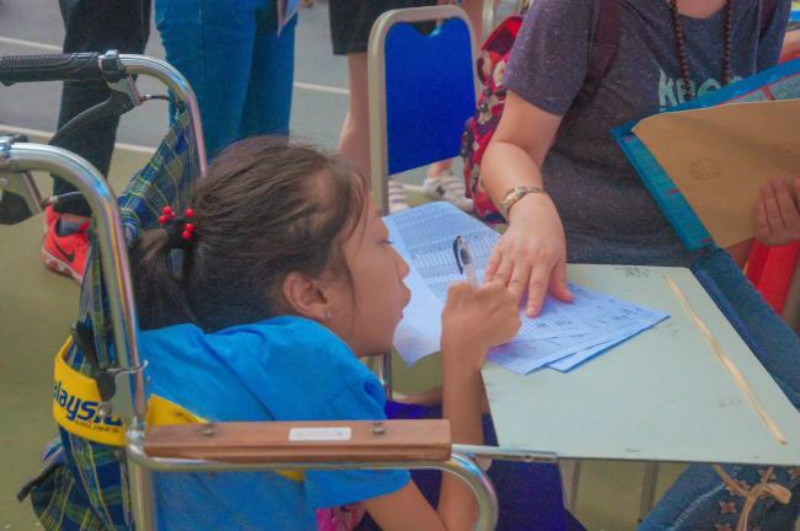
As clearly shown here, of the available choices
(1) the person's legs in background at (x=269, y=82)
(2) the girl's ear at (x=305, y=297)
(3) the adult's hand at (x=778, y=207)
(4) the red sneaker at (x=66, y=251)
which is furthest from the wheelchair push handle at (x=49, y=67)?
(4) the red sneaker at (x=66, y=251)

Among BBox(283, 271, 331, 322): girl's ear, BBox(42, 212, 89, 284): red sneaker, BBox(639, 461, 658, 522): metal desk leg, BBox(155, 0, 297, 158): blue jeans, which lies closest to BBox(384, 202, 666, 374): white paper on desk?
BBox(283, 271, 331, 322): girl's ear

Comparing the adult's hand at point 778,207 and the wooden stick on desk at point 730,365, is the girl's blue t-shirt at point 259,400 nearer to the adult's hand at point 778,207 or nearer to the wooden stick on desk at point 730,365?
the wooden stick on desk at point 730,365

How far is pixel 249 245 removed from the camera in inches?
41.4

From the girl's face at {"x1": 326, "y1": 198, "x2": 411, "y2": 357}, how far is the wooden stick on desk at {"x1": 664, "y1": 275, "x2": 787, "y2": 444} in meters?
0.37

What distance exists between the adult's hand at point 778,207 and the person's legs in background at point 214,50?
1.16m

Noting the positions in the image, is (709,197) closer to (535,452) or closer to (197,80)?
(535,452)

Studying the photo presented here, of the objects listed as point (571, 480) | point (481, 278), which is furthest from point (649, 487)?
point (481, 278)

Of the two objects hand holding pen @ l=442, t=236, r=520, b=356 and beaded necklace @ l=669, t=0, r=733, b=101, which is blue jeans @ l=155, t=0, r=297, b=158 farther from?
hand holding pen @ l=442, t=236, r=520, b=356

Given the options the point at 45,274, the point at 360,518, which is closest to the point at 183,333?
the point at 360,518

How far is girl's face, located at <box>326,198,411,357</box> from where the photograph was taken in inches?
43.4

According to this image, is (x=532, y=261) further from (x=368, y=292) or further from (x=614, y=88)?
(x=614, y=88)

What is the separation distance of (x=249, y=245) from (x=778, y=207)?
824 millimetres

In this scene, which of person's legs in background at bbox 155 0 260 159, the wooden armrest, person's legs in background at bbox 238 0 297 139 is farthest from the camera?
person's legs in background at bbox 238 0 297 139

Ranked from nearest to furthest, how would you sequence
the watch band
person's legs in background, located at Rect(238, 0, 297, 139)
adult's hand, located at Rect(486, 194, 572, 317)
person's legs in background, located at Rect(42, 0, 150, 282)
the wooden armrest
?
the wooden armrest
adult's hand, located at Rect(486, 194, 572, 317)
the watch band
person's legs in background, located at Rect(42, 0, 150, 282)
person's legs in background, located at Rect(238, 0, 297, 139)
